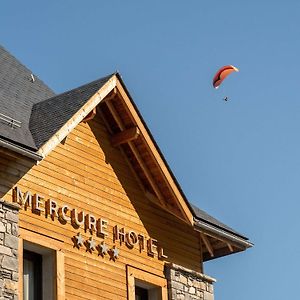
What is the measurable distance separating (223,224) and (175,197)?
2.09 m

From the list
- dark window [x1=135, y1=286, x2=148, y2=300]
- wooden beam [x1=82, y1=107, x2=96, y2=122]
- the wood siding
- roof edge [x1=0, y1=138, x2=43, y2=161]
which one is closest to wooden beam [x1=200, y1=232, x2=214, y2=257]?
the wood siding

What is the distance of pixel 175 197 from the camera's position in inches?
975

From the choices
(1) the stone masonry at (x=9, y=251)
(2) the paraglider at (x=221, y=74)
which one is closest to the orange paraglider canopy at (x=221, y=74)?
(2) the paraglider at (x=221, y=74)

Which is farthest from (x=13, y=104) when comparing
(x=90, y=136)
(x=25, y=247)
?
(x=25, y=247)

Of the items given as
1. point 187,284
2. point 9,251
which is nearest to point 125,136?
point 187,284

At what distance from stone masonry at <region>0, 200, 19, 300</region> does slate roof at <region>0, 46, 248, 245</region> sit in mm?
1301

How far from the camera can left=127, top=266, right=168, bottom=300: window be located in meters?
23.5

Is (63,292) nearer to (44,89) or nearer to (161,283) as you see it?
(161,283)

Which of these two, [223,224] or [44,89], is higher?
[44,89]

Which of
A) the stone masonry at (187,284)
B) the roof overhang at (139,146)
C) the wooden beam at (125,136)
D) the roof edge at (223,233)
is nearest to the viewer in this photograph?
the roof overhang at (139,146)

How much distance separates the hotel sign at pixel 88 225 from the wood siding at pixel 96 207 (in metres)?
0.10

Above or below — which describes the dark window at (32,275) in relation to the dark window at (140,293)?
below

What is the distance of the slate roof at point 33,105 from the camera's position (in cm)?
2156

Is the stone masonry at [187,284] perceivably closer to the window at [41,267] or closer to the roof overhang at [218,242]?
the roof overhang at [218,242]
